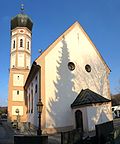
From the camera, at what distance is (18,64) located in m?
40.3

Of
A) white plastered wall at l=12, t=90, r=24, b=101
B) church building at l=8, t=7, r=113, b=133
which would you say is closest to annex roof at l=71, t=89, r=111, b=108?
church building at l=8, t=7, r=113, b=133

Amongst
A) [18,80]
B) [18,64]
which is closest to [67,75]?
[18,64]

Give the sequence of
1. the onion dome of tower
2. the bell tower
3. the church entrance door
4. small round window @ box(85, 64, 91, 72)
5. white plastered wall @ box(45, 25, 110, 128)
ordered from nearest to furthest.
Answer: the church entrance door → white plastered wall @ box(45, 25, 110, 128) → small round window @ box(85, 64, 91, 72) → the bell tower → the onion dome of tower

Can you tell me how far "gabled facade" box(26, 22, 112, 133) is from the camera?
22.4 meters

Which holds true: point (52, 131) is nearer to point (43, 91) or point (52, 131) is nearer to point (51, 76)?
point (43, 91)

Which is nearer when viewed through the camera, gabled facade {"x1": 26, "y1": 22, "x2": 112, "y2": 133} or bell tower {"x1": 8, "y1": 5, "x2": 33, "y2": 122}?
gabled facade {"x1": 26, "y1": 22, "x2": 112, "y2": 133}

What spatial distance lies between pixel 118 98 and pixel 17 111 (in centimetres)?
3813

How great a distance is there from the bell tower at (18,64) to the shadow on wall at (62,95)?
56.5 ft

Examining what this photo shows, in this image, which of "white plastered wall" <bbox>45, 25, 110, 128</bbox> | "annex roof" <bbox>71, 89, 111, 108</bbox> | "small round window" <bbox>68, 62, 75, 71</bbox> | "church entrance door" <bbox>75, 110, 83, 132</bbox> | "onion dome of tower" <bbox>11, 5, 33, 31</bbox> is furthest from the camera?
"onion dome of tower" <bbox>11, 5, 33, 31</bbox>

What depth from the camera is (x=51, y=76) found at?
23.0 metres

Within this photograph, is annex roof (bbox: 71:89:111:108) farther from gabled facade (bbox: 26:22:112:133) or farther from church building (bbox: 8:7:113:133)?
gabled facade (bbox: 26:22:112:133)

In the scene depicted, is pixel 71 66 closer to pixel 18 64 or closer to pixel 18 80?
pixel 18 64

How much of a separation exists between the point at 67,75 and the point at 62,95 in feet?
7.79

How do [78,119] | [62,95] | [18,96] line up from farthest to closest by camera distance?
[18,96] < [62,95] < [78,119]
